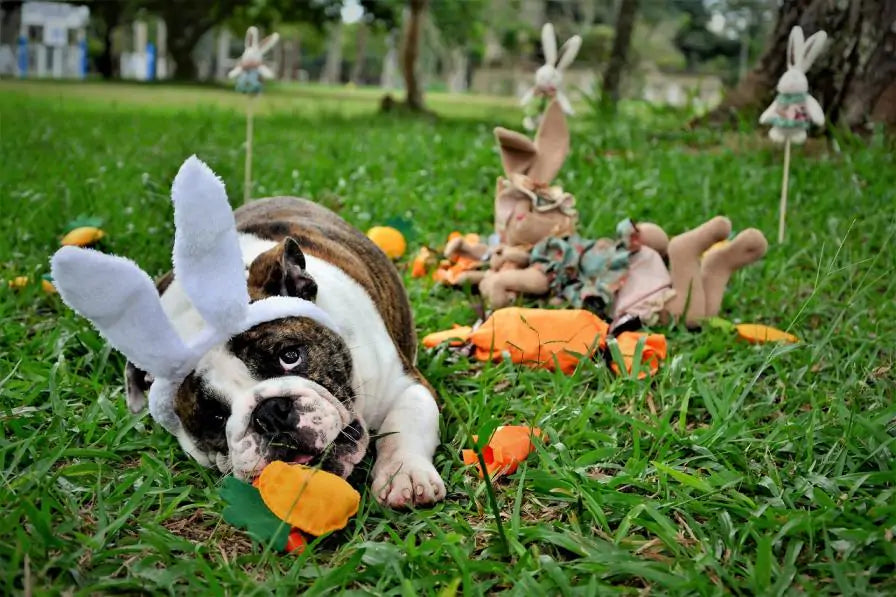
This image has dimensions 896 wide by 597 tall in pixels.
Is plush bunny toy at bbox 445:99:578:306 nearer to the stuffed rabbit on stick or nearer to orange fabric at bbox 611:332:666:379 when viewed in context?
orange fabric at bbox 611:332:666:379

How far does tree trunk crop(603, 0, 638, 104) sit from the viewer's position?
940 centimetres

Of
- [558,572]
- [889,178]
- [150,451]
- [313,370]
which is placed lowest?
[150,451]

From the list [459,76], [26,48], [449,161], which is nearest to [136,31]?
[26,48]

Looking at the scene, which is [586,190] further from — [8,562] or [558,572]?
[8,562]

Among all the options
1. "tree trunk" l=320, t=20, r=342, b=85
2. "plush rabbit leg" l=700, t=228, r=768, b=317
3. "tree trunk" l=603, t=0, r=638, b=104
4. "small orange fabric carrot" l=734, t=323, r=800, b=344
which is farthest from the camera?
"tree trunk" l=320, t=20, r=342, b=85

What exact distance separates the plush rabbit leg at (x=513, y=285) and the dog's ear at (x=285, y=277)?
1132 millimetres

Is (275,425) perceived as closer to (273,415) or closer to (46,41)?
(273,415)

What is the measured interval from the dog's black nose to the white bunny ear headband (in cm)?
18

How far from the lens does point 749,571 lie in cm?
151

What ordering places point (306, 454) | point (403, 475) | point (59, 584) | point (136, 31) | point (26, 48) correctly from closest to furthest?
1. point (59, 584)
2. point (306, 454)
3. point (403, 475)
4. point (26, 48)
5. point (136, 31)

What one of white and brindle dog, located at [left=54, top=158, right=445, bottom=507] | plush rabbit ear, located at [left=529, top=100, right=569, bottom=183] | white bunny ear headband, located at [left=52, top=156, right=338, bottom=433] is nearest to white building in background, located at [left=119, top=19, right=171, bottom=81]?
plush rabbit ear, located at [left=529, top=100, right=569, bottom=183]

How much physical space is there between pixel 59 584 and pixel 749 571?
117 cm

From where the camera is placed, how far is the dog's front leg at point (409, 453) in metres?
1.83

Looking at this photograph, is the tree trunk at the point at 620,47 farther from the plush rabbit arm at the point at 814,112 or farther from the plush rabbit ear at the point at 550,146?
the plush rabbit ear at the point at 550,146
